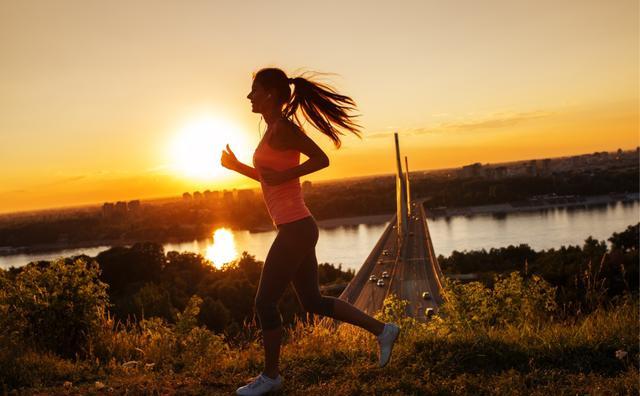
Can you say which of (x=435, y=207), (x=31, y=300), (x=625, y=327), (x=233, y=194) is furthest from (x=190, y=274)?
(x=233, y=194)

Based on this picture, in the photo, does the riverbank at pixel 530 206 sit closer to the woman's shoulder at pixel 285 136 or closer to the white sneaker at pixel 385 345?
the white sneaker at pixel 385 345

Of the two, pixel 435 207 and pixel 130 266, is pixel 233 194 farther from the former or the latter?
pixel 130 266

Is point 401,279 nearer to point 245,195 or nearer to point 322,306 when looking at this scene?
point 322,306

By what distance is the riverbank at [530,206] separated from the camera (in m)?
101

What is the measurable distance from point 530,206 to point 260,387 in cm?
11036

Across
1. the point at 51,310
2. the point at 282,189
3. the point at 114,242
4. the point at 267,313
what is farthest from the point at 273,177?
Result: the point at 114,242

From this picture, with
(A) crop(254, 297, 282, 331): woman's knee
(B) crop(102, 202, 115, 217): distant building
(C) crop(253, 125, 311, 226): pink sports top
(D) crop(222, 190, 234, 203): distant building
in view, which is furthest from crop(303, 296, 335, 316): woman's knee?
(D) crop(222, 190, 234, 203): distant building

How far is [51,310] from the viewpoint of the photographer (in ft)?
16.4

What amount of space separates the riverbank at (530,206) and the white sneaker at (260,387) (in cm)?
9989

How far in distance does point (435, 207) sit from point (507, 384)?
4510 inches

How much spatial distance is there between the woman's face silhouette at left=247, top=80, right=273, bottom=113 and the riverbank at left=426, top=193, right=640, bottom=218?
9993 centimetres

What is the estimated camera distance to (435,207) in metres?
115

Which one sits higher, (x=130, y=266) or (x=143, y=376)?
(x=143, y=376)

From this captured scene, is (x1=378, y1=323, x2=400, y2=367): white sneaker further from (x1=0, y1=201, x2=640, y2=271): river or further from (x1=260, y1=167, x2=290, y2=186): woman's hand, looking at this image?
Result: (x1=0, y1=201, x2=640, y2=271): river
